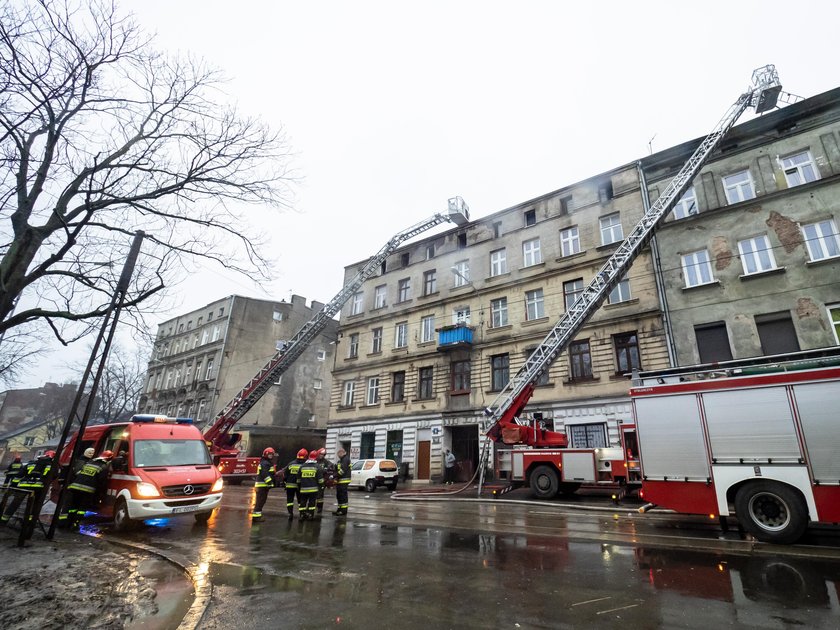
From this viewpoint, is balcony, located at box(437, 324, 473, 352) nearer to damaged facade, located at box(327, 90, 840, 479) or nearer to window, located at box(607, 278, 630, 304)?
damaged facade, located at box(327, 90, 840, 479)

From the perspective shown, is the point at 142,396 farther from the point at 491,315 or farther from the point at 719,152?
the point at 719,152

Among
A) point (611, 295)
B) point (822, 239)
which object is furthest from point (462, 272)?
point (822, 239)

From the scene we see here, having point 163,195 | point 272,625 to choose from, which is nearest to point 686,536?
point 272,625

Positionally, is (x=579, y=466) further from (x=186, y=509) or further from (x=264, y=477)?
(x=186, y=509)

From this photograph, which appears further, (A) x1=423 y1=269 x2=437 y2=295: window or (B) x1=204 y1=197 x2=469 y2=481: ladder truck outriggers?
(A) x1=423 y1=269 x2=437 y2=295: window

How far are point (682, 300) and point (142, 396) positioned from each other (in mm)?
53775

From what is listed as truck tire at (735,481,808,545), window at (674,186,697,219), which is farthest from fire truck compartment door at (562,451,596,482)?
window at (674,186,697,219)

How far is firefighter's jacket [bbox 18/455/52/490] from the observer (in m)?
9.42

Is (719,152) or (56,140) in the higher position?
(719,152)

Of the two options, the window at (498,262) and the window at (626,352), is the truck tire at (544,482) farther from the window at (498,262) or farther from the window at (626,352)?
the window at (498,262)

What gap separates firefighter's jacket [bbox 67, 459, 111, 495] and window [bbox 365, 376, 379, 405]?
19697 mm

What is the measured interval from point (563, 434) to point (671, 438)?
27.5 feet

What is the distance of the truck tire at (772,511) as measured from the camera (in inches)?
276

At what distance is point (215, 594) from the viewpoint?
477 centimetres
